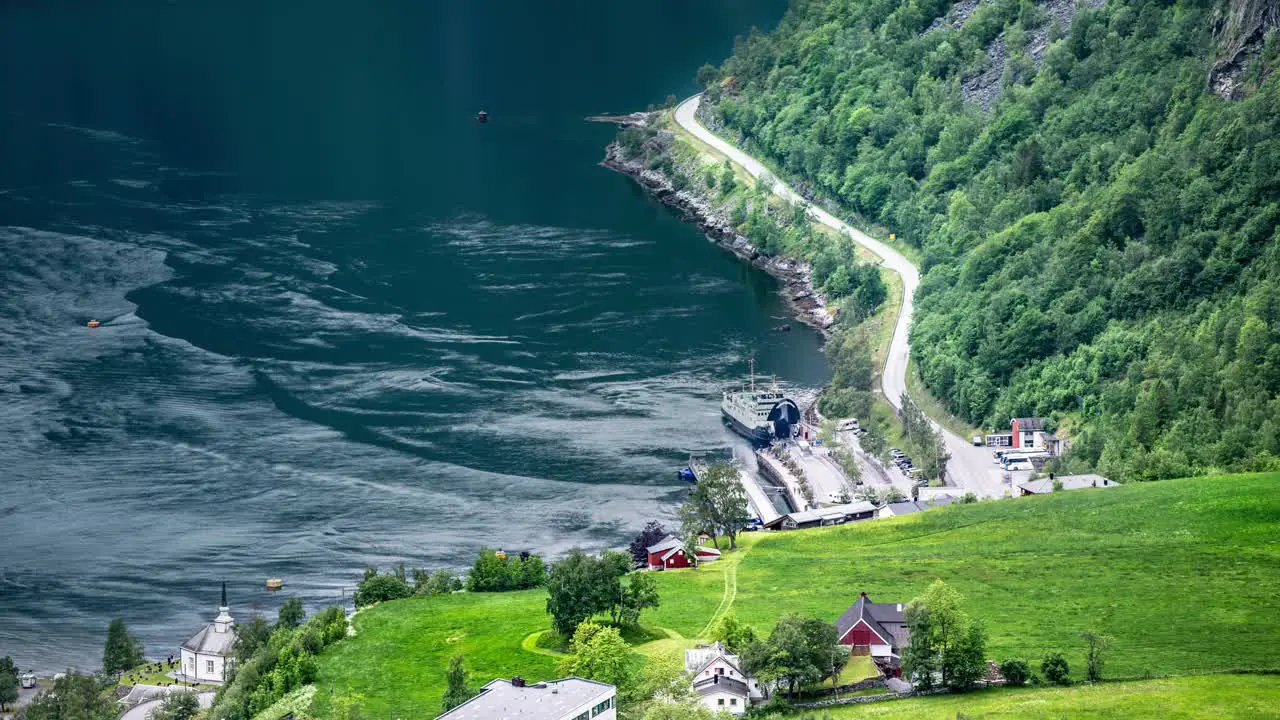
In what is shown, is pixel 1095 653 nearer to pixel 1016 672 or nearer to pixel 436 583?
pixel 1016 672

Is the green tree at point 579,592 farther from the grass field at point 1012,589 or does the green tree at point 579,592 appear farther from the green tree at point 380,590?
the green tree at point 380,590

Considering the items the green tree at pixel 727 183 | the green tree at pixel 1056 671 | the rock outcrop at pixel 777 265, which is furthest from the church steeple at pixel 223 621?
the green tree at pixel 727 183

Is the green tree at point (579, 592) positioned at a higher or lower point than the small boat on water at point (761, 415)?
lower

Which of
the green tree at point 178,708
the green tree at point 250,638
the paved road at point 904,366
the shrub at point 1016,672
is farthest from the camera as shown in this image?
the paved road at point 904,366

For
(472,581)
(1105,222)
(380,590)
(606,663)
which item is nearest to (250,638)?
(380,590)

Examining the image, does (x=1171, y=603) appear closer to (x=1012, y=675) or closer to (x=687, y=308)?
(x=1012, y=675)

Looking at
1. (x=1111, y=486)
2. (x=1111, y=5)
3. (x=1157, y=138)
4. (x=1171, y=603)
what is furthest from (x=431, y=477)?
(x=1111, y=5)
